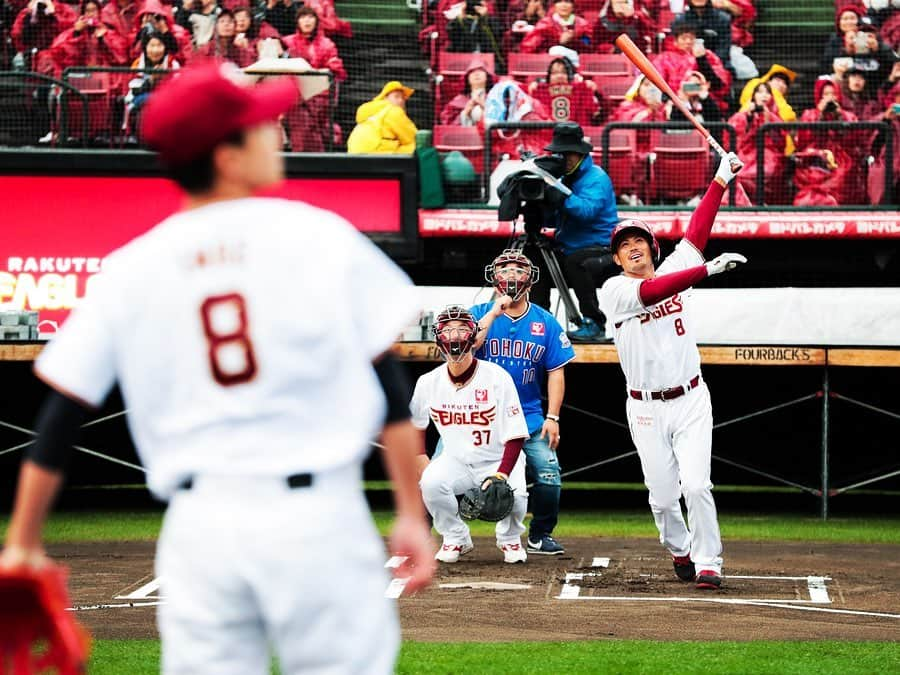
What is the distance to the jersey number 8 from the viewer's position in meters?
2.90

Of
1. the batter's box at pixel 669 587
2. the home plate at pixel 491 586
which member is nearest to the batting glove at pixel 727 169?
the batter's box at pixel 669 587

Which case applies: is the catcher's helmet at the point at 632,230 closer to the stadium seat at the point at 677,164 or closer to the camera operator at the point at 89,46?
the stadium seat at the point at 677,164

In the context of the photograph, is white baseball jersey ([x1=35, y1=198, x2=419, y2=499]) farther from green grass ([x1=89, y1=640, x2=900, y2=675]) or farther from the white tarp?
the white tarp

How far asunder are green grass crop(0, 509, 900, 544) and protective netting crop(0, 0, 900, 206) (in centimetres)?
274

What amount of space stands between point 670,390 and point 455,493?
5.52ft

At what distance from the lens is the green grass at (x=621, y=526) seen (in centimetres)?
1108

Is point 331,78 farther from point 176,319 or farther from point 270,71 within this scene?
point 176,319

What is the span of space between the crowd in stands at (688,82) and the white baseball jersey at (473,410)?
14.0 feet

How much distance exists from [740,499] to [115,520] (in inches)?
227

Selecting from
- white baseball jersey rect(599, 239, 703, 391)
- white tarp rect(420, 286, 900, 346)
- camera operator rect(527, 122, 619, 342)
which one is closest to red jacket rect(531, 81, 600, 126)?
camera operator rect(527, 122, 619, 342)

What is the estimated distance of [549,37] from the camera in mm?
15555

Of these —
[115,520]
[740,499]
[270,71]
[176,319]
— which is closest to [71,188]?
[270,71]

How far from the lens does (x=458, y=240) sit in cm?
1333

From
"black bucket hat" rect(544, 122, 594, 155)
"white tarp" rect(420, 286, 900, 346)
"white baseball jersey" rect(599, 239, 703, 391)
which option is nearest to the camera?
"white baseball jersey" rect(599, 239, 703, 391)
